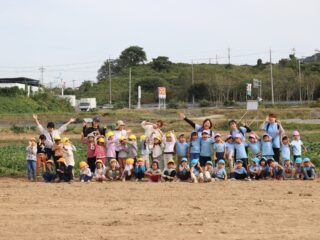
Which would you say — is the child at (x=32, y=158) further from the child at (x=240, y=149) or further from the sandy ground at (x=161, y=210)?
the child at (x=240, y=149)

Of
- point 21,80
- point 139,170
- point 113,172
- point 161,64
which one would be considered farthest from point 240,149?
point 161,64

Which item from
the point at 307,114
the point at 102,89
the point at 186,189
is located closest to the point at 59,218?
the point at 186,189

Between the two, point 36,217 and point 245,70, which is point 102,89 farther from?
point 36,217

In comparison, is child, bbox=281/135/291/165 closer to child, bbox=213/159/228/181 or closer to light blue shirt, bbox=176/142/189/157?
child, bbox=213/159/228/181

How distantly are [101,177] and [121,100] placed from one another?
69.3 metres

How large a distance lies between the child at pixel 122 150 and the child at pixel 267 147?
353cm

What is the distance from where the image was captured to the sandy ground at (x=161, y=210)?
8.04 meters

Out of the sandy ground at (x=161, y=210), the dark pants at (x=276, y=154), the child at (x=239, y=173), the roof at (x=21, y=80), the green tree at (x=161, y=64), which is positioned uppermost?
the green tree at (x=161, y=64)

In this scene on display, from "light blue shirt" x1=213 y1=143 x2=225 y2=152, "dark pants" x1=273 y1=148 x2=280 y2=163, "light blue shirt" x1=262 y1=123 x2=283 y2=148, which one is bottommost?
"dark pants" x1=273 y1=148 x2=280 y2=163

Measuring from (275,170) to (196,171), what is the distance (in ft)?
6.54

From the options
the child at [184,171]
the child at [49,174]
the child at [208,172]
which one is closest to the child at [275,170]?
the child at [208,172]

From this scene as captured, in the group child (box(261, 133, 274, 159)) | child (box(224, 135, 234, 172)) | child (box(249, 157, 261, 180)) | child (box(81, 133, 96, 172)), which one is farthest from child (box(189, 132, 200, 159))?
child (box(81, 133, 96, 172))

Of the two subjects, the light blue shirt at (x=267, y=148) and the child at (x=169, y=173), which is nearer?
the child at (x=169, y=173)

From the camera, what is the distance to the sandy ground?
8039mm
